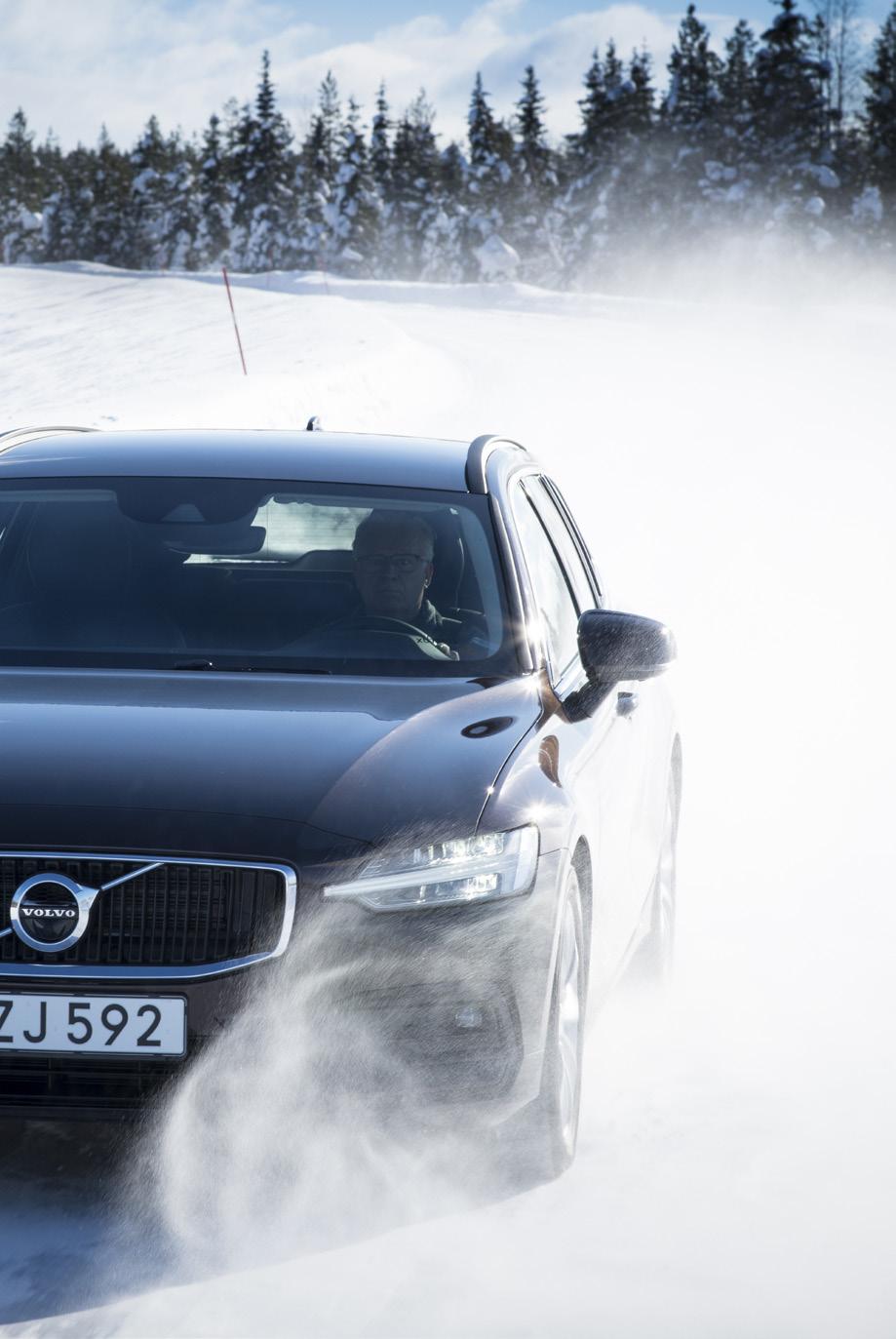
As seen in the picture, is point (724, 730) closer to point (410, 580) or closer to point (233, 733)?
point (410, 580)

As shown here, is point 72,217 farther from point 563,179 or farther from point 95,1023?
point 95,1023

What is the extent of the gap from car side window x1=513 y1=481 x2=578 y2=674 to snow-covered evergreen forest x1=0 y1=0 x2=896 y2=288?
209ft

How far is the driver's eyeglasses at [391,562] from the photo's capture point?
4488mm

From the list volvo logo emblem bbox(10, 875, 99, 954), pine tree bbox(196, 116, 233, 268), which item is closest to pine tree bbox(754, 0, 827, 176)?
pine tree bbox(196, 116, 233, 268)

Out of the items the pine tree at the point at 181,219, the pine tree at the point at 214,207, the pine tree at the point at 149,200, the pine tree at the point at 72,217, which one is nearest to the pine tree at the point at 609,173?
the pine tree at the point at 214,207

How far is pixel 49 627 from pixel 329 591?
2.19 ft

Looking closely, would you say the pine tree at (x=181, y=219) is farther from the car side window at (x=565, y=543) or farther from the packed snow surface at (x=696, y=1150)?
the car side window at (x=565, y=543)

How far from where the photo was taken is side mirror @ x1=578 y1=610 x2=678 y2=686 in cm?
425

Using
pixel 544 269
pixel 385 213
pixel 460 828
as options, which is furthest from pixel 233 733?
pixel 385 213

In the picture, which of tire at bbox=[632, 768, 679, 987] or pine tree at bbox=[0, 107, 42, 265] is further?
pine tree at bbox=[0, 107, 42, 265]

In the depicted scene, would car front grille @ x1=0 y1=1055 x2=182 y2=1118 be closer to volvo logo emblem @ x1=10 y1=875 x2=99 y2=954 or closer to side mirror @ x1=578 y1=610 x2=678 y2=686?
volvo logo emblem @ x1=10 y1=875 x2=99 y2=954

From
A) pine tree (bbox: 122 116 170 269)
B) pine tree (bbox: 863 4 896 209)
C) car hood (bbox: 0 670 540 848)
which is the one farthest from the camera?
pine tree (bbox: 122 116 170 269)

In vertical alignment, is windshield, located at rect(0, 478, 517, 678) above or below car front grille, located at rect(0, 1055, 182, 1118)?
above

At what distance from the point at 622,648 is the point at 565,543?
1204mm
